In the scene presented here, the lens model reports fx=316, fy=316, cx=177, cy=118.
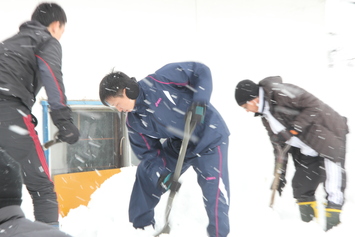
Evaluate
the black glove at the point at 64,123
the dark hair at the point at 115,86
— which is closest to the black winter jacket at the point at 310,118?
the dark hair at the point at 115,86

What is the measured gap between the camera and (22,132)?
173cm

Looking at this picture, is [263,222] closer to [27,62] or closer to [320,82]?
[27,62]

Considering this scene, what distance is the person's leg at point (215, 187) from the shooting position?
208cm

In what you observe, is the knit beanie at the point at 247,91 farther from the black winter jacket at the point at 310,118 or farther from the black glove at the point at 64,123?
the black glove at the point at 64,123

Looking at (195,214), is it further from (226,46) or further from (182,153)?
(226,46)

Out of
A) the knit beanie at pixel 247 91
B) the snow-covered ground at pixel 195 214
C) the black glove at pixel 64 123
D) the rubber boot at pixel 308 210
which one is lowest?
the snow-covered ground at pixel 195 214

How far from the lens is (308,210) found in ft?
8.20

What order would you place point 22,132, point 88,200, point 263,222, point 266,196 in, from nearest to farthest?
point 22,132
point 263,222
point 266,196
point 88,200

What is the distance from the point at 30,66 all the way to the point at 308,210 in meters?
2.25

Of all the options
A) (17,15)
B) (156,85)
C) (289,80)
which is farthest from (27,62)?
(289,80)

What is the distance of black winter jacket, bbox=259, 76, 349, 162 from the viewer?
2.17 metres

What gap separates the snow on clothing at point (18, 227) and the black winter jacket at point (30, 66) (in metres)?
0.99

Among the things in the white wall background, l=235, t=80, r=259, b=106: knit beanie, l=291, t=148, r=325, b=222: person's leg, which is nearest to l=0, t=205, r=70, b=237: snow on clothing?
l=235, t=80, r=259, b=106: knit beanie

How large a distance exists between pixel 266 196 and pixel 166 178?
1.45m
